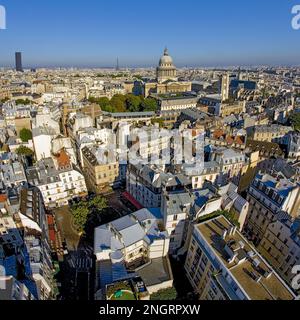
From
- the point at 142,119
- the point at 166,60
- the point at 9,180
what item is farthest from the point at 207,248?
the point at 166,60

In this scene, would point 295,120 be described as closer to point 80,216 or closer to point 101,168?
point 101,168

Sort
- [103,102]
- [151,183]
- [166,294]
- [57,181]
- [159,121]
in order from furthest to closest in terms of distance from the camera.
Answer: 1. [103,102]
2. [159,121]
3. [57,181]
4. [151,183]
5. [166,294]

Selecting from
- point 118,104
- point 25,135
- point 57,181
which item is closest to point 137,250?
point 57,181

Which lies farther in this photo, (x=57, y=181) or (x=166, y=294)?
(x=57, y=181)

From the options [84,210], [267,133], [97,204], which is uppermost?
[267,133]

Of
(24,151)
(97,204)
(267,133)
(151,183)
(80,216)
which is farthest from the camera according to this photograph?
(267,133)

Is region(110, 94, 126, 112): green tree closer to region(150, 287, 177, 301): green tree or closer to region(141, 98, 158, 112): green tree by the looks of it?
region(141, 98, 158, 112): green tree

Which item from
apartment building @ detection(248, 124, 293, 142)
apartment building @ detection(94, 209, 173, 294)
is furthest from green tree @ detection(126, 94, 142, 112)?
apartment building @ detection(94, 209, 173, 294)
